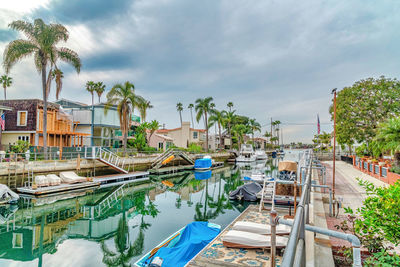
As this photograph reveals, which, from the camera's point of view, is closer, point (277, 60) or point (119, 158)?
point (277, 60)

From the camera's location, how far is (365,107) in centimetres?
3042

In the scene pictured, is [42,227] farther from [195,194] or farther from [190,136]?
[190,136]

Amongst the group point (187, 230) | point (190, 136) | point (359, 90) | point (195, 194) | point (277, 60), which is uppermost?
point (277, 60)

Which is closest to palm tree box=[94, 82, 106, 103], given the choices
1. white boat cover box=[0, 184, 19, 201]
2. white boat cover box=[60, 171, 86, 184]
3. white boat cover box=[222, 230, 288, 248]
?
white boat cover box=[60, 171, 86, 184]

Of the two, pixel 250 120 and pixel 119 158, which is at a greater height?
pixel 250 120

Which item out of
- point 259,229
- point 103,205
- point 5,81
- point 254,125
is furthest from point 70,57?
point 254,125

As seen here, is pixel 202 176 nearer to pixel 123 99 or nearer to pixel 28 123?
pixel 123 99

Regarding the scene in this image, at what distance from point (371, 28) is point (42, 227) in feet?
78.7

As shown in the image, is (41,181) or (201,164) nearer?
(41,181)

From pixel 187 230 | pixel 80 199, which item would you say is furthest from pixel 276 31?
pixel 80 199

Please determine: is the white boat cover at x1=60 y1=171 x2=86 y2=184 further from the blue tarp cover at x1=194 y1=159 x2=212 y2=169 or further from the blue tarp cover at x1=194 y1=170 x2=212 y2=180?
the blue tarp cover at x1=194 y1=159 x2=212 y2=169

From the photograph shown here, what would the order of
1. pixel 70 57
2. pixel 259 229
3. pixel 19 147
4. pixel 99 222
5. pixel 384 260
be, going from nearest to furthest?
pixel 384 260
pixel 259 229
pixel 99 222
pixel 19 147
pixel 70 57

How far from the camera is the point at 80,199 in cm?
1903

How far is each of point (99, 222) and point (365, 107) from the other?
33286 mm
